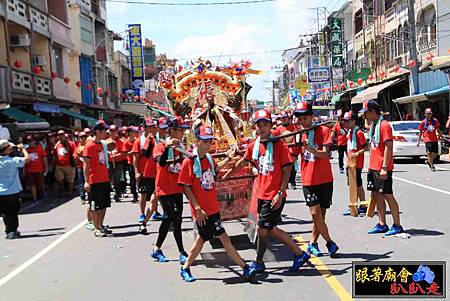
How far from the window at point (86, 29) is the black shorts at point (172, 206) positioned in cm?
2774

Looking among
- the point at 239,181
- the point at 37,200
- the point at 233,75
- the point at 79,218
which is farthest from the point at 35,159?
the point at 239,181

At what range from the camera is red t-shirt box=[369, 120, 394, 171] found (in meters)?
7.57

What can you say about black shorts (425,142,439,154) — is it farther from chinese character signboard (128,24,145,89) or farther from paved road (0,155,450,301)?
chinese character signboard (128,24,145,89)

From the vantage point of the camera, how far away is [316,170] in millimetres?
6641

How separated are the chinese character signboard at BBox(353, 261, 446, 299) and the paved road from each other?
724mm

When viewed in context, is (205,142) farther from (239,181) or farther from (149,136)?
(149,136)

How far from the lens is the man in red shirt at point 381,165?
298 inches

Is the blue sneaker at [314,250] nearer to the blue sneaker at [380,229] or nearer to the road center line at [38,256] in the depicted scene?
the blue sneaker at [380,229]

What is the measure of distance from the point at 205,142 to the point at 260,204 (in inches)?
37.6

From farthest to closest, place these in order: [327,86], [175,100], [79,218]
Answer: [327,86] → [79,218] → [175,100]

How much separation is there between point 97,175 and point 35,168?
21.1 ft

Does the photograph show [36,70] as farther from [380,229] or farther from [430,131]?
[380,229]

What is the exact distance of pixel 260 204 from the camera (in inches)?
239

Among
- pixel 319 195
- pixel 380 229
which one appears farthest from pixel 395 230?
pixel 319 195
